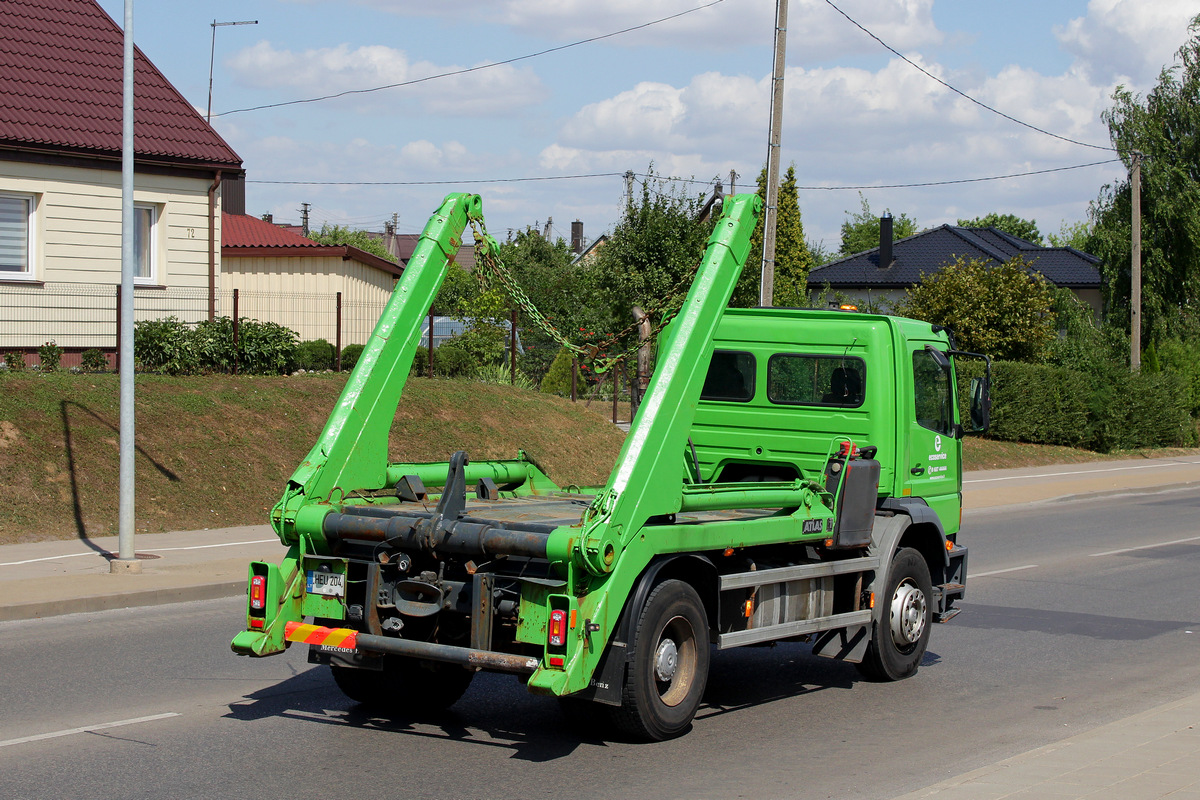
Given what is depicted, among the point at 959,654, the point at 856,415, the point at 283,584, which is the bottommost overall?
the point at 959,654

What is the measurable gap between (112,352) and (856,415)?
52.1ft

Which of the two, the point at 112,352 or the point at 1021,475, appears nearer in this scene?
the point at 112,352

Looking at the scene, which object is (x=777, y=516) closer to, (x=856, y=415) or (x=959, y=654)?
(x=856, y=415)

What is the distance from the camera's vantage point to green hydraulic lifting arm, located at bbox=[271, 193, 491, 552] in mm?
6926

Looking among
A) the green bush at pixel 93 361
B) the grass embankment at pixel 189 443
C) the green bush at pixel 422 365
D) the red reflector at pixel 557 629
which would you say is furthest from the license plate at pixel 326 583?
the green bush at pixel 422 365

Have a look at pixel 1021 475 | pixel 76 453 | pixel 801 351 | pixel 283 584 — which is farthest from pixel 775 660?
pixel 1021 475

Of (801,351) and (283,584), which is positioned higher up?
(801,351)

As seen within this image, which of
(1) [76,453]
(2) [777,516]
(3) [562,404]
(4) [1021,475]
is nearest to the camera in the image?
(2) [777,516]

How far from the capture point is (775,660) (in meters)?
9.37

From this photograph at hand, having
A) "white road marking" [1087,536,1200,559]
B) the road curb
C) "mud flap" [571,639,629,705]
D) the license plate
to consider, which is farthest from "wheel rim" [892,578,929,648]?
"white road marking" [1087,536,1200,559]

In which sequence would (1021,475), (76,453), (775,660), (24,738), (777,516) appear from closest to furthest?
(24,738)
(777,516)
(775,660)
(76,453)
(1021,475)

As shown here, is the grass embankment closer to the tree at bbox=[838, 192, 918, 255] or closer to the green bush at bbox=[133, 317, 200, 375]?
the green bush at bbox=[133, 317, 200, 375]

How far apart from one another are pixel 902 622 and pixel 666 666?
102 inches

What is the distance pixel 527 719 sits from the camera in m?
7.34
